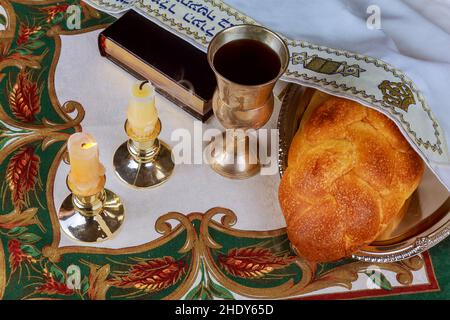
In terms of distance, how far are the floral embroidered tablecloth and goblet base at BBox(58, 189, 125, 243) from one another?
0.01 m

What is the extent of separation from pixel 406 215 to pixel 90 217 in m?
0.40

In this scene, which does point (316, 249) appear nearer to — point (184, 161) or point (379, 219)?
point (379, 219)

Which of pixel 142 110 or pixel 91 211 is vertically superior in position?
pixel 142 110

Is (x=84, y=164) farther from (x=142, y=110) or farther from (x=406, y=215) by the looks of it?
(x=406, y=215)

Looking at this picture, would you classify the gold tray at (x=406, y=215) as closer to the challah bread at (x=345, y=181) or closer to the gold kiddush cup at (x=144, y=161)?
the challah bread at (x=345, y=181)

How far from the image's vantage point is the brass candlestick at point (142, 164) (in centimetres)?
76

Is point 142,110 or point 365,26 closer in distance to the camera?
point 142,110

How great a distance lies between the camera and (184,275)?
0.71 metres

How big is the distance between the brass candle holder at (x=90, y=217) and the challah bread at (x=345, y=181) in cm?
22

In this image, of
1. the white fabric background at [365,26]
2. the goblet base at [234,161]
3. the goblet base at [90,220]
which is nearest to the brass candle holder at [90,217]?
the goblet base at [90,220]

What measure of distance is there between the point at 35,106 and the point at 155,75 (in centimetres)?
17

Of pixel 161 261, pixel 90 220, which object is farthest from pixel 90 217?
pixel 161 261

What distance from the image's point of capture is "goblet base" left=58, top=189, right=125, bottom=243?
0.72 metres

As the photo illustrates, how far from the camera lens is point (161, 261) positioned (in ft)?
2.36
